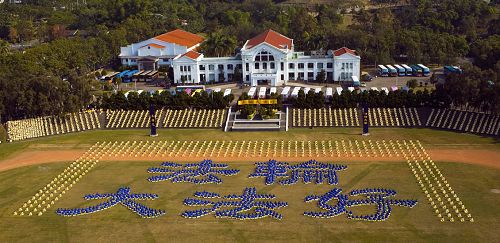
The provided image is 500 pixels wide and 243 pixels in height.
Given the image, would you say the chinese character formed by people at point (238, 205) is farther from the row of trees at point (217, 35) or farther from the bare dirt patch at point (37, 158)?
the row of trees at point (217, 35)

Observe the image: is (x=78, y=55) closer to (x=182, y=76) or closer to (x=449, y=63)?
(x=182, y=76)

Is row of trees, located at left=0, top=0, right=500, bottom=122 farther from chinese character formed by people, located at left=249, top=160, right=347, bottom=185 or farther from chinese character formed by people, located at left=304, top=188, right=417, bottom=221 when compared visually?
chinese character formed by people, located at left=304, top=188, right=417, bottom=221

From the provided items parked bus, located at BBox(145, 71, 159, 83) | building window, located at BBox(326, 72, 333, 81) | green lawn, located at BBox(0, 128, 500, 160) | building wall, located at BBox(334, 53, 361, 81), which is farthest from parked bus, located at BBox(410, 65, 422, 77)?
parked bus, located at BBox(145, 71, 159, 83)

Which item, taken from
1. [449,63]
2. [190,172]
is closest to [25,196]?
[190,172]

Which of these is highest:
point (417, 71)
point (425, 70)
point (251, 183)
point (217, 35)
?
point (217, 35)

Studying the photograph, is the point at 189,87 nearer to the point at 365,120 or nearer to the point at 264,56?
the point at 264,56

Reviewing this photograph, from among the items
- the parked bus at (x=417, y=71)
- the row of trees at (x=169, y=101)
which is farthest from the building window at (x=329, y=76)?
the row of trees at (x=169, y=101)

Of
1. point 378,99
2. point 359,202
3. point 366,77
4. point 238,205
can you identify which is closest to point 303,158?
point 359,202
